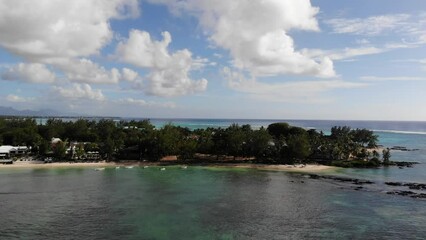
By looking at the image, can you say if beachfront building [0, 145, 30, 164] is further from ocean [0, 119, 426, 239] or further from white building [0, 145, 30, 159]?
ocean [0, 119, 426, 239]

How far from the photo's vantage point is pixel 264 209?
58531mm

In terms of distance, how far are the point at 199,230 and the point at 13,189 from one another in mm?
42715

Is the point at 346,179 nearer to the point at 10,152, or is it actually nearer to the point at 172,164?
the point at 172,164

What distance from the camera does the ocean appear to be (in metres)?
47.3

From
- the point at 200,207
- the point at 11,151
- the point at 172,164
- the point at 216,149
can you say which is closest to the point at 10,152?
the point at 11,151

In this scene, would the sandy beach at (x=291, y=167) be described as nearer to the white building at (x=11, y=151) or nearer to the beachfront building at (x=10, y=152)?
the beachfront building at (x=10, y=152)

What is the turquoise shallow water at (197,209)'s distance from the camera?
47.2 metres

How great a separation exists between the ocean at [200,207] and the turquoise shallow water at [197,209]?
131 millimetres

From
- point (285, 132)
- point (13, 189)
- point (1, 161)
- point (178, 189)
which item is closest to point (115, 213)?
point (178, 189)

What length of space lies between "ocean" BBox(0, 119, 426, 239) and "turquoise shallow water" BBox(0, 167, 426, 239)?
0.13 m

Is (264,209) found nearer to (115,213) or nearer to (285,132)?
(115,213)

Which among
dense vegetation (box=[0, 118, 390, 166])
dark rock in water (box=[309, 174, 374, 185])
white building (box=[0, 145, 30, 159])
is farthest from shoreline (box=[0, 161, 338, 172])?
dark rock in water (box=[309, 174, 374, 185])

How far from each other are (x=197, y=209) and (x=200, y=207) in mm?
1346

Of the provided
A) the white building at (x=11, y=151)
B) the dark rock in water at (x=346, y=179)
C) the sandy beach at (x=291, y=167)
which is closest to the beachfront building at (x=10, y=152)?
the white building at (x=11, y=151)
